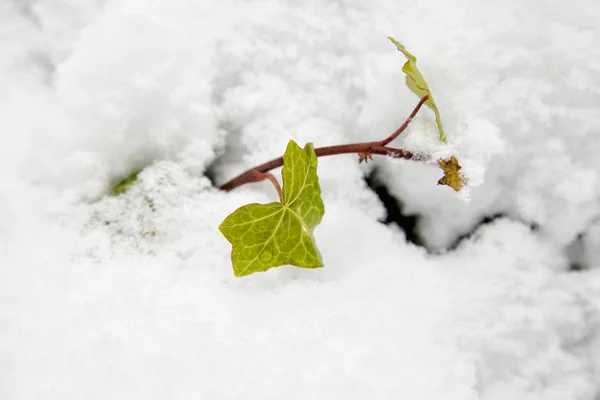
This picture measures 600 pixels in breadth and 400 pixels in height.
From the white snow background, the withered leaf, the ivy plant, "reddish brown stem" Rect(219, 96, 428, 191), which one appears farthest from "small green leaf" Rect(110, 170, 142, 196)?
the withered leaf

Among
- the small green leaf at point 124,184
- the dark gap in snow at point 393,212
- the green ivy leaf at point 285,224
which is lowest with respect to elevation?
the green ivy leaf at point 285,224

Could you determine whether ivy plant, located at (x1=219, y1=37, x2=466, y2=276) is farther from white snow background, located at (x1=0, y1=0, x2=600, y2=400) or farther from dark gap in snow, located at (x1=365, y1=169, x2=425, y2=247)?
dark gap in snow, located at (x1=365, y1=169, x2=425, y2=247)

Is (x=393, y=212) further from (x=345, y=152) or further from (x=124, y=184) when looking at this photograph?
(x=124, y=184)

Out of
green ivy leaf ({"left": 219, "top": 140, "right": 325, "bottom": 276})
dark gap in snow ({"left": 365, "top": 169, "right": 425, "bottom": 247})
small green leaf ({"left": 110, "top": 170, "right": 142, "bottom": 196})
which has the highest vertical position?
small green leaf ({"left": 110, "top": 170, "right": 142, "bottom": 196})

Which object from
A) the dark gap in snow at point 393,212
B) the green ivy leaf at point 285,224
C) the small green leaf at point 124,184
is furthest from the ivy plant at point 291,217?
the small green leaf at point 124,184

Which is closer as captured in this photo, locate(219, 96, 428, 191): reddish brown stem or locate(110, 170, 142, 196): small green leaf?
locate(219, 96, 428, 191): reddish brown stem

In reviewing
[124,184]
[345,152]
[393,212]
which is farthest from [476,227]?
[124,184]

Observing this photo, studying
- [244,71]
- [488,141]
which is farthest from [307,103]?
[488,141]

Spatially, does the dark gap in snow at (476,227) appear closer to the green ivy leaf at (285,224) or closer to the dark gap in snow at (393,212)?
the dark gap in snow at (393,212)
